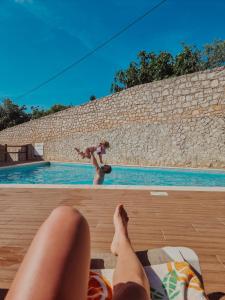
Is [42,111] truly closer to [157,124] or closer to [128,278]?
[157,124]

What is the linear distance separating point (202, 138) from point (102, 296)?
375 inches

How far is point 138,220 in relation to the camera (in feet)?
8.25

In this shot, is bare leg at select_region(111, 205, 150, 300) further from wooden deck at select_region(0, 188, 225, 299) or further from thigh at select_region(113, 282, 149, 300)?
wooden deck at select_region(0, 188, 225, 299)

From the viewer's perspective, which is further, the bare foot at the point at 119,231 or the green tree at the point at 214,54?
the green tree at the point at 214,54

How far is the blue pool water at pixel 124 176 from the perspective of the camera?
27.1 feet

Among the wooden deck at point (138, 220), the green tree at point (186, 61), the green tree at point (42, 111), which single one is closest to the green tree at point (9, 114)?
the green tree at point (42, 111)

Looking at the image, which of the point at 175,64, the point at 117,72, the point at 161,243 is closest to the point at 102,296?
the point at 161,243

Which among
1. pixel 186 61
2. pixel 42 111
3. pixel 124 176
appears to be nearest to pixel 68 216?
pixel 124 176

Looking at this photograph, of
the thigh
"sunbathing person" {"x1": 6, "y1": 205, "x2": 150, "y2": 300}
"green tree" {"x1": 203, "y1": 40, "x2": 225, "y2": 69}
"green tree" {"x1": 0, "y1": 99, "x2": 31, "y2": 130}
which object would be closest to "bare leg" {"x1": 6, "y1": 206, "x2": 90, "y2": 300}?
"sunbathing person" {"x1": 6, "y1": 205, "x2": 150, "y2": 300}

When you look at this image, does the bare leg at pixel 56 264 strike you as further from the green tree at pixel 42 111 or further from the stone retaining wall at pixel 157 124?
the green tree at pixel 42 111

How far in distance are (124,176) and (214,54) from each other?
18.3m

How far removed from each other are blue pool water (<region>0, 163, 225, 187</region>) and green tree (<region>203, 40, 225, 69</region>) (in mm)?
16792

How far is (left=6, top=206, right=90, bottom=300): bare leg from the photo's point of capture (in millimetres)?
571

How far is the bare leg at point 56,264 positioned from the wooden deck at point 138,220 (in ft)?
2.84
